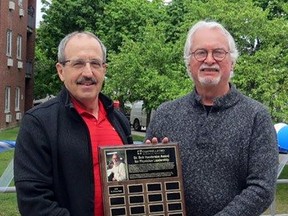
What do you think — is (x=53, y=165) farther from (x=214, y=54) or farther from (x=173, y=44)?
(x=173, y=44)

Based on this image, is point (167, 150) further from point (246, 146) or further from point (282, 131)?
point (282, 131)

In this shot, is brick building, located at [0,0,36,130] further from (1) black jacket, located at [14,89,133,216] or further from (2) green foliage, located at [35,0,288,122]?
(1) black jacket, located at [14,89,133,216]

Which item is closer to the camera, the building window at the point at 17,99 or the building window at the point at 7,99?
the building window at the point at 7,99

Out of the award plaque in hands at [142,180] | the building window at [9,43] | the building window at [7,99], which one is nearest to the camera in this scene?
the award plaque in hands at [142,180]

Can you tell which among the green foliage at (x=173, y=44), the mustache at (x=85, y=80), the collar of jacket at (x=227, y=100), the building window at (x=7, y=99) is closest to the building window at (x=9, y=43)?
the building window at (x=7, y=99)

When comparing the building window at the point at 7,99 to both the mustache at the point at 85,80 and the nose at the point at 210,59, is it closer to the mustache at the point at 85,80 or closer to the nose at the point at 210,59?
the mustache at the point at 85,80

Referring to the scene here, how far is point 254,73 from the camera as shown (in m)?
→ 14.5

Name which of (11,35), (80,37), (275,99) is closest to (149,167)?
(80,37)

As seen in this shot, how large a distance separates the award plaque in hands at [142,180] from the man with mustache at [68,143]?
0.50ft

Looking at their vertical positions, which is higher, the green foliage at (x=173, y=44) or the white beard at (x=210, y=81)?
the green foliage at (x=173, y=44)

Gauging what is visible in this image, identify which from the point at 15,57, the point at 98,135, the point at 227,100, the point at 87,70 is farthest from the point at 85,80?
the point at 15,57

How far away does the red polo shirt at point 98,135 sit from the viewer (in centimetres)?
302

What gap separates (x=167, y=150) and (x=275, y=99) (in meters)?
11.3

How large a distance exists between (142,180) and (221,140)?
0.49 meters
